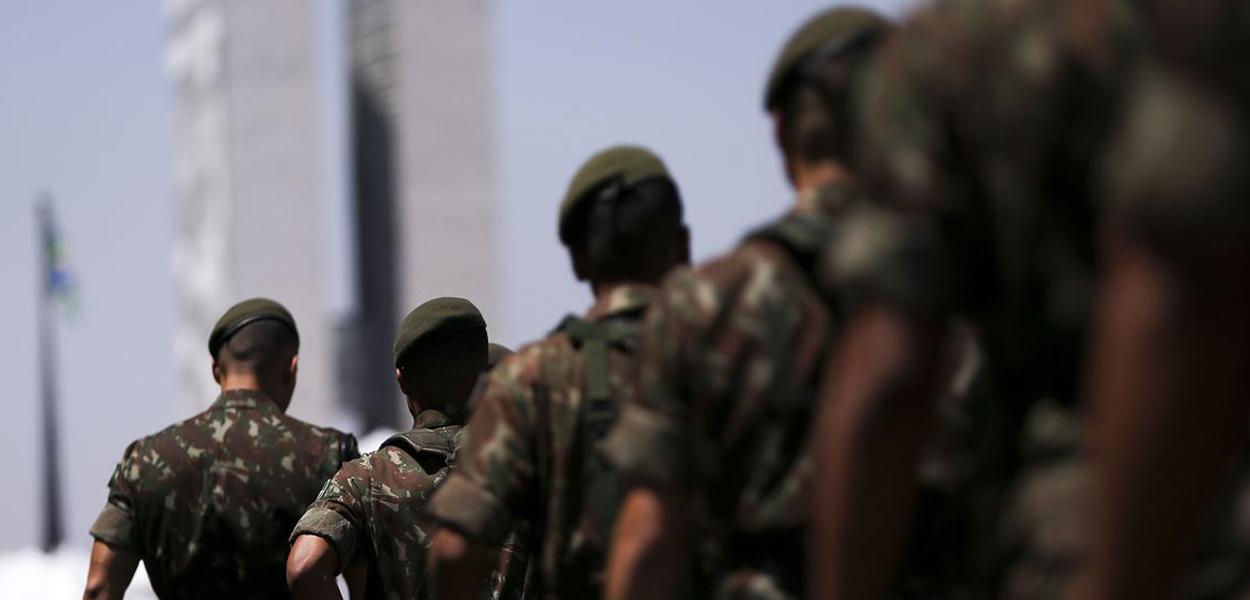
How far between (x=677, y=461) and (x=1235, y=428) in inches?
38.7

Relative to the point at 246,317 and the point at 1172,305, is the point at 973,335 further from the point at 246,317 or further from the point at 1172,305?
the point at 246,317

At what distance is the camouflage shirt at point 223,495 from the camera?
611 centimetres

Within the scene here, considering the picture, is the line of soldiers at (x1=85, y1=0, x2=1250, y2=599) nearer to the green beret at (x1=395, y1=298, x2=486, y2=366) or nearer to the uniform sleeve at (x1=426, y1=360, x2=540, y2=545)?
the uniform sleeve at (x1=426, y1=360, x2=540, y2=545)

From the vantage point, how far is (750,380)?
114 inches

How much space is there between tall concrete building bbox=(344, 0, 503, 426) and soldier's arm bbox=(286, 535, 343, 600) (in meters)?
51.9

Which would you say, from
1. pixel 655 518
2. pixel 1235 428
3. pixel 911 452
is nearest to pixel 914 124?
pixel 911 452

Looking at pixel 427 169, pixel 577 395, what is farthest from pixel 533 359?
pixel 427 169

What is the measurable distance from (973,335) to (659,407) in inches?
17.0

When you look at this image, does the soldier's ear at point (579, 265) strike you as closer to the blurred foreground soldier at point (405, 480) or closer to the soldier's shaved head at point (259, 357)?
the blurred foreground soldier at point (405, 480)

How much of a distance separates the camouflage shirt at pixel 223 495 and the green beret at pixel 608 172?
8.06ft

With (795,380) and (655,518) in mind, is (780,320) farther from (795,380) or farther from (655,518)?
(655,518)

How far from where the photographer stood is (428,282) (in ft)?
191

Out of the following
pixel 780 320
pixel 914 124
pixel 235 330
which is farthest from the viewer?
pixel 235 330

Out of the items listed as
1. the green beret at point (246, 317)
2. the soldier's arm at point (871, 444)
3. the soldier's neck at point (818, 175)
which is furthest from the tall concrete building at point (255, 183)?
the soldier's arm at point (871, 444)
